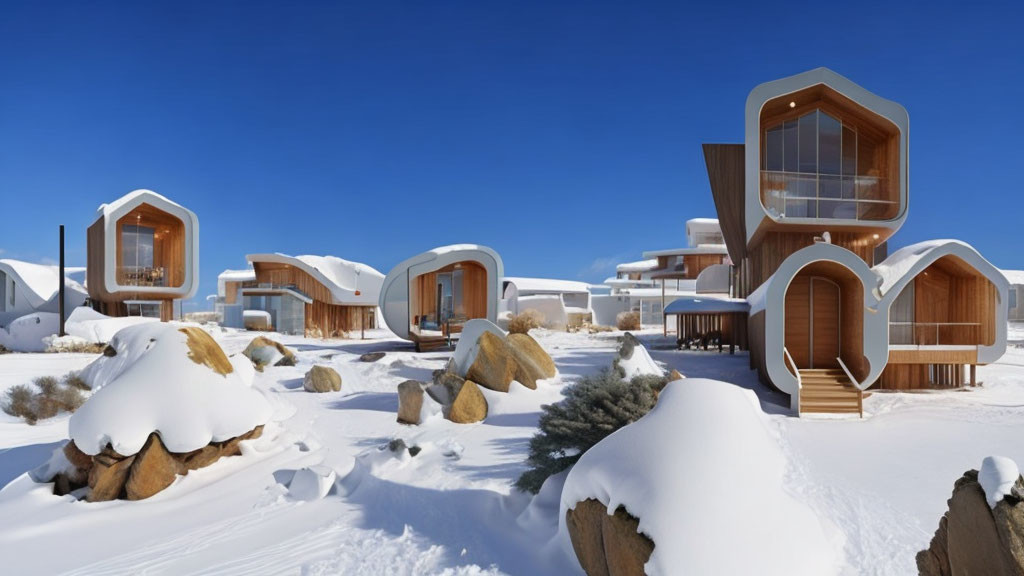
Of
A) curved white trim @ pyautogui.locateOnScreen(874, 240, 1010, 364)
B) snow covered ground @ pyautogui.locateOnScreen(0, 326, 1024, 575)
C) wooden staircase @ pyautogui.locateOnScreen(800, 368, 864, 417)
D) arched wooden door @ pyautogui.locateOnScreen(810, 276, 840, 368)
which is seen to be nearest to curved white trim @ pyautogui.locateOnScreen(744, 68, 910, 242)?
arched wooden door @ pyautogui.locateOnScreen(810, 276, 840, 368)

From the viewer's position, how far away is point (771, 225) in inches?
619

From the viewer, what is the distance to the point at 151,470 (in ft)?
21.5

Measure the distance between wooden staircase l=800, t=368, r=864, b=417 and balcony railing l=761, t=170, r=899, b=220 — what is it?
5830 mm

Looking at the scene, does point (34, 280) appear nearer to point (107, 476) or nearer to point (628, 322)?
point (107, 476)

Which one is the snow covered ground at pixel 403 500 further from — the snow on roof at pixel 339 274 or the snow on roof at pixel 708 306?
the snow on roof at pixel 339 274

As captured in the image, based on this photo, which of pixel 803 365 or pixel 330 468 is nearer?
pixel 330 468

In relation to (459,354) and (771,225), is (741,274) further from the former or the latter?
(459,354)

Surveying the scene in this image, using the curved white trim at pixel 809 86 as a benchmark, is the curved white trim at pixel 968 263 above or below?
below

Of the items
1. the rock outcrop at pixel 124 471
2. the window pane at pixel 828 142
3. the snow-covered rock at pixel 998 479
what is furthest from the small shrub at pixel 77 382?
the window pane at pixel 828 142

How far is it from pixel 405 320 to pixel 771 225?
12.5 metres

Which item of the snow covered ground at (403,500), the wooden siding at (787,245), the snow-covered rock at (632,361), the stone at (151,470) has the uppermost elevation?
the wooden siding at (787,245)

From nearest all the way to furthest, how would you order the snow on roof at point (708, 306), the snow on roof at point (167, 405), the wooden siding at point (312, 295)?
1. the snow on roof at point (167, 405)
2. the snow on roof at point (708, 306)
3. the wooden siding at point (312, 295)

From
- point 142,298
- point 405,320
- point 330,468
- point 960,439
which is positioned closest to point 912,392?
point 960,439

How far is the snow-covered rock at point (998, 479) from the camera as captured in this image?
8.94ft
